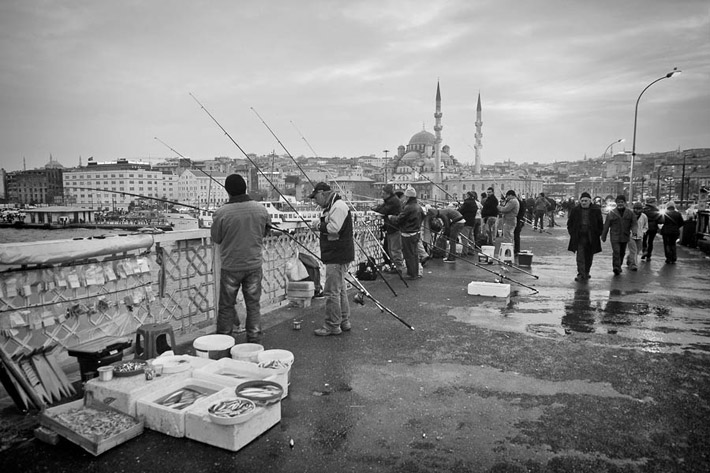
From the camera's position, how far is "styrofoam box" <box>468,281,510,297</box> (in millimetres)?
7512

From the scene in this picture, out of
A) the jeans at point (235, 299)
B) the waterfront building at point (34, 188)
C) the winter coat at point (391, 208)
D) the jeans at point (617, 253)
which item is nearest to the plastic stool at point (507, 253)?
the jeans at point (617, 253)

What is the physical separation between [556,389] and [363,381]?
65.7 inches

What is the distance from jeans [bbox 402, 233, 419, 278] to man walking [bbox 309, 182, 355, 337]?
413 cm

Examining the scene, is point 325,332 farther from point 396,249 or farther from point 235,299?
point 396,249

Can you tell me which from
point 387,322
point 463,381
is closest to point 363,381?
point 463,381

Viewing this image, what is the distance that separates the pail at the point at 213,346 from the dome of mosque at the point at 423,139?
133 meters

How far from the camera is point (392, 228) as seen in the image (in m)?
9.71

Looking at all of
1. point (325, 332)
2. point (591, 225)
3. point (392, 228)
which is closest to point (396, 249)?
point (392, 228)

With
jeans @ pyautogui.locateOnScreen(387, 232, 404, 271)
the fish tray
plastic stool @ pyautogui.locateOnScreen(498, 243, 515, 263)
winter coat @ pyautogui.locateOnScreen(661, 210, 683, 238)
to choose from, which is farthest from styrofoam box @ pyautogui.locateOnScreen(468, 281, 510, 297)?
winter coat @ pyautogui.locateOnScreen(661, 210, 683, 238)

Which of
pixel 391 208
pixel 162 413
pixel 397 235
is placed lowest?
pixel 162 413

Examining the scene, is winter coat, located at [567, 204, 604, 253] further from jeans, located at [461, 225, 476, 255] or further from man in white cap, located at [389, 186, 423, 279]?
jeans, located at [461, 225, 476, 255]

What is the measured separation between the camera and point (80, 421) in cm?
310

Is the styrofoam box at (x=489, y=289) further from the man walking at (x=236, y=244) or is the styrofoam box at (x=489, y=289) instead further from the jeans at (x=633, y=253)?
the jeans at (x=633, y=253)

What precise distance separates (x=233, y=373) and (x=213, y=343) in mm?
613
